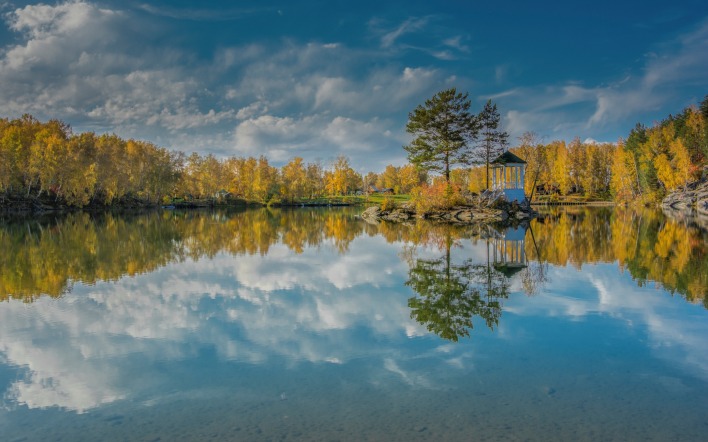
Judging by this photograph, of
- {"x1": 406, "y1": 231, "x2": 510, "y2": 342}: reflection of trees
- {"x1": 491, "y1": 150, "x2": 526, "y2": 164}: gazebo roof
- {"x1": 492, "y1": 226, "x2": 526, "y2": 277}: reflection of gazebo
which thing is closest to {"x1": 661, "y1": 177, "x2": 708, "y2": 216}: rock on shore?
{"x1": 491, "y1": 150, "x2": 526, "y2": 164}: gazebo roof

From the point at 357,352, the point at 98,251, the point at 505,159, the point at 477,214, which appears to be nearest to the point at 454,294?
the point at 357,352

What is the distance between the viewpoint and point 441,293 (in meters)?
10.6

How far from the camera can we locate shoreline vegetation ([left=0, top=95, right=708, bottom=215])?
5200 cm

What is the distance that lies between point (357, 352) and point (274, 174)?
81722mm

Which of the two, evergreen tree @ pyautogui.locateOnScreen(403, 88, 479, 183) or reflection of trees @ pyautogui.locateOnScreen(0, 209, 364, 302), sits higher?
evergreen tree @ pyautogui.locateOnScreen(403, 88, 479, 183)

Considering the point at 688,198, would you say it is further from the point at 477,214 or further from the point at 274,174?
the point at 274,174

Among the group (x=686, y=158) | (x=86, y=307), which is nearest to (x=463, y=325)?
(x=86, y=307)

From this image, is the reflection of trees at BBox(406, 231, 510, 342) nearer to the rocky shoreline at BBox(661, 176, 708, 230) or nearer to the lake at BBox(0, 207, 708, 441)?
the lake at BBox(0, 207, 708, 441)

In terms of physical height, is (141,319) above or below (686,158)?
below

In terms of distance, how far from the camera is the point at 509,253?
685 inches

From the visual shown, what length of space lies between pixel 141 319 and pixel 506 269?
10.5 meters

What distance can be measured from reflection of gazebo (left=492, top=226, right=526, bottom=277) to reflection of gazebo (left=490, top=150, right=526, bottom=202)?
1838cm

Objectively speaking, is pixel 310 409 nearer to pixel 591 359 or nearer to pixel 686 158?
pixel 591 359

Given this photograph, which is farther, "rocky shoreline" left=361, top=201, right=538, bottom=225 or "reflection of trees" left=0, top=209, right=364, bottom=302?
"rocky shoreline" left=361, top=201, right=538, bottom=225
